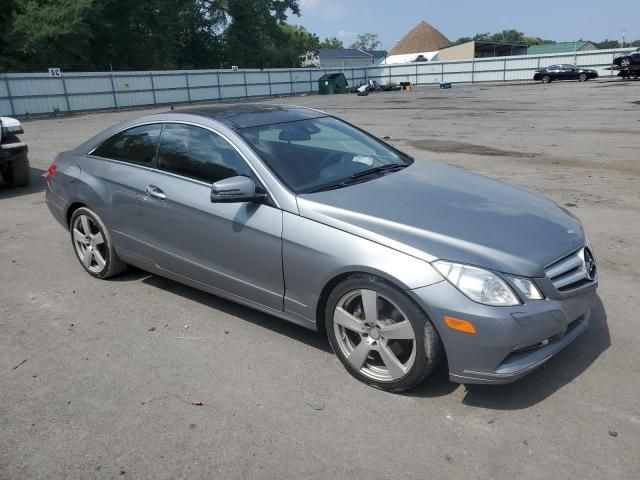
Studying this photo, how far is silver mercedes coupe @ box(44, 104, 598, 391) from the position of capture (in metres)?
2.86

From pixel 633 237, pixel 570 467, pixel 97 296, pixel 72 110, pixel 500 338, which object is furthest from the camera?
pixel 72 110

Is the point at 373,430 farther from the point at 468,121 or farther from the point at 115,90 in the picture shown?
the point at 115,90

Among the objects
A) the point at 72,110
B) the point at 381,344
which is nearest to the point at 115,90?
the point at 72,110

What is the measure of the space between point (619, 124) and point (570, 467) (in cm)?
1574

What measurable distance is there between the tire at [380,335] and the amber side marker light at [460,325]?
4.7 inches

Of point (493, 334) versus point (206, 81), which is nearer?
point (493, 334)

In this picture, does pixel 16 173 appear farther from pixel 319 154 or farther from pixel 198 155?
pixel 319 154

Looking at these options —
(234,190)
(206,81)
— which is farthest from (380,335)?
(206,81)

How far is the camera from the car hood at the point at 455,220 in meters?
2.93

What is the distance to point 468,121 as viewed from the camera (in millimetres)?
19000

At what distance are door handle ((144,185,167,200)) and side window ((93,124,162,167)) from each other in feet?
0.77

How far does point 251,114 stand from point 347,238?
5.51 feet

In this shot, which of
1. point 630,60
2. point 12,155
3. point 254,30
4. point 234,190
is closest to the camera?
point 234,190

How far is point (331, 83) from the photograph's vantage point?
4697 cm
